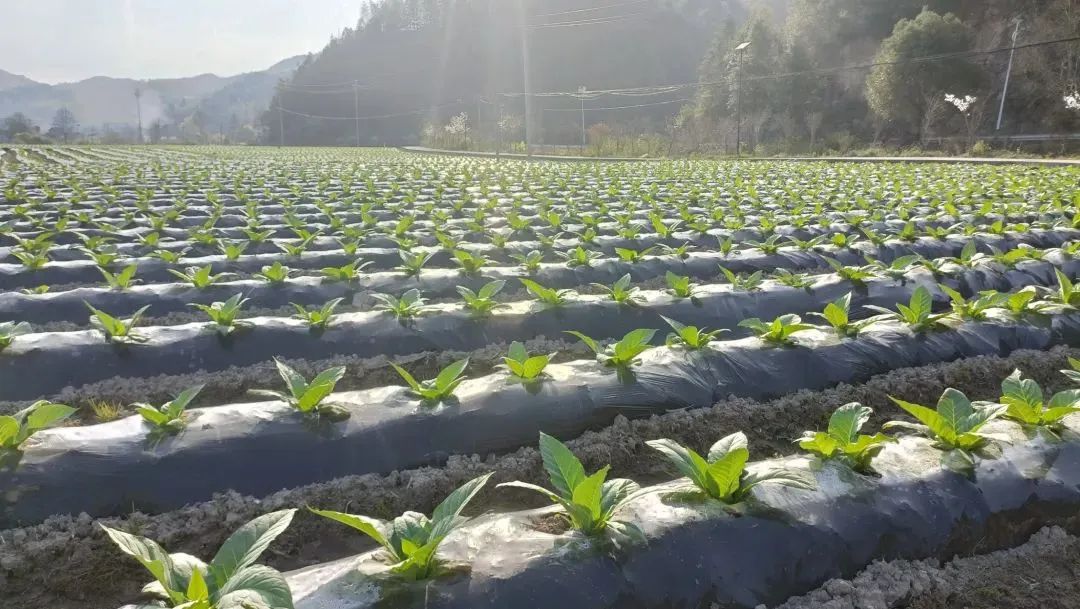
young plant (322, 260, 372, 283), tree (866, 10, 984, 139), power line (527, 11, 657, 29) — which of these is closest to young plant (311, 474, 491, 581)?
young plant (322, 260, 372, 283)

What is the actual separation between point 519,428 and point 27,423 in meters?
1.97

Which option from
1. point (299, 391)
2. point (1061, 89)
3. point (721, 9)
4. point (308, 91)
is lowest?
point (299, 391)

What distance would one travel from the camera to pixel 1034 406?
258 cm

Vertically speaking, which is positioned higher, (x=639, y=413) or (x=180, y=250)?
(x=180, y=250)

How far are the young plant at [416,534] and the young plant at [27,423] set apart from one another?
1.46m

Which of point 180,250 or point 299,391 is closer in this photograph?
point 299,391

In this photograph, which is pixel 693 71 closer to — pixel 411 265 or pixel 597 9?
pixel 597 9

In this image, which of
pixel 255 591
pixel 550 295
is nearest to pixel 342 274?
pixel 550 295

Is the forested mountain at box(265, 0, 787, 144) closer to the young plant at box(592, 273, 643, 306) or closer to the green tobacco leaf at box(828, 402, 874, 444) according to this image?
the young plant at box(592, 273, 643, 306)

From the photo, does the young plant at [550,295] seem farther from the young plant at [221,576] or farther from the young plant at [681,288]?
the young plant at [221,576]

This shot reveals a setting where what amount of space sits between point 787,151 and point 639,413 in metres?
35.5

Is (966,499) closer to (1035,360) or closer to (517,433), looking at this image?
(517,433)

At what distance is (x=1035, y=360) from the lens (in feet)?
13.4

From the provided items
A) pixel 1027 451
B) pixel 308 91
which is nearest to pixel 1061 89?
pixel 1027 451
